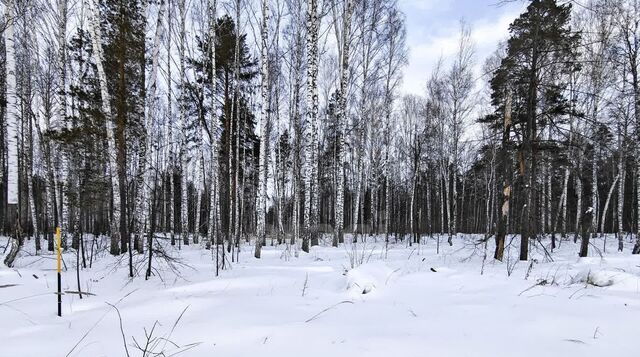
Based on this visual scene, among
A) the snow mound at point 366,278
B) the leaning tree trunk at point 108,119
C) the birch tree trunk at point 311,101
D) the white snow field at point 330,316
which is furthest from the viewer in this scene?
the birch tree trunk at point 311,101

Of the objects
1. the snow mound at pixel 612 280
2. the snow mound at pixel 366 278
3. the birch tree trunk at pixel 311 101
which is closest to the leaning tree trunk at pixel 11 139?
the snow mound at pixel 366 278

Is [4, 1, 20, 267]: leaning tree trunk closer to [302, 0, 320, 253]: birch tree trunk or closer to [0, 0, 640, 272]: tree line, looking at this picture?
[0, 0, 640, 272]: tree line

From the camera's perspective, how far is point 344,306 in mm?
3559

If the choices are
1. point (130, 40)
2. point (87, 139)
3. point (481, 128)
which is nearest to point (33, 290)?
point (87, 139)

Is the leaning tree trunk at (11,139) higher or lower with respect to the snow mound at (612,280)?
higher

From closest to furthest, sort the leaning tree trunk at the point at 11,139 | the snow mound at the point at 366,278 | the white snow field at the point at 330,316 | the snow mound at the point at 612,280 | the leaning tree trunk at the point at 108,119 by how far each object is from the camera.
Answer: the white snow field at the point at 330,316
the snow mound at the point at 366,278
the snow mound at the point at 612,280
the leaning tree trunk at the point at 11,139
the leaning tree trunk at the point at 108,119

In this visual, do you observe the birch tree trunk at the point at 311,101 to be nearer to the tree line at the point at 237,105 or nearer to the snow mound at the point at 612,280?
the tree line at the point at 237,105

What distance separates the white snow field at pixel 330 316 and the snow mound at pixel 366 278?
0.02 meters

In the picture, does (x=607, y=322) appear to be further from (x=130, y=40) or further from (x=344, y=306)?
(x=130, y=40)

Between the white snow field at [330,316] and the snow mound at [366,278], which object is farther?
the snow mound at [366,278]

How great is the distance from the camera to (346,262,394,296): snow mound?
4.18 metres

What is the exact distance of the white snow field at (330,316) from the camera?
2.39m

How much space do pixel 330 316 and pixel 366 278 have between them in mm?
1292

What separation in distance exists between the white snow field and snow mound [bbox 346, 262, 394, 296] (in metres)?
0.02
